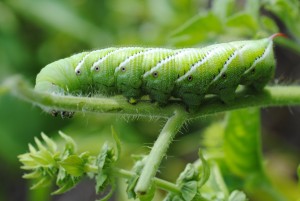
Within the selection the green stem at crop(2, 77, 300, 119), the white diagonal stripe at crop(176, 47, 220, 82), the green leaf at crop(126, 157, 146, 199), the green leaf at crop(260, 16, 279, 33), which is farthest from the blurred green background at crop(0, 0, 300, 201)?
the green leaf at crop(126, 157, 146, 199)

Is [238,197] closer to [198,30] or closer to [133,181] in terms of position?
[133,181]

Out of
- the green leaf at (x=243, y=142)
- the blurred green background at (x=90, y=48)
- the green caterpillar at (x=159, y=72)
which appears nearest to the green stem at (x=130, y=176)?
the green caterpillar at (x=159, y=72)

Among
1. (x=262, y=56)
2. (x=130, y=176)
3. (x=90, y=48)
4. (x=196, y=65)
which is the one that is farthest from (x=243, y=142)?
(x=90, y=48)

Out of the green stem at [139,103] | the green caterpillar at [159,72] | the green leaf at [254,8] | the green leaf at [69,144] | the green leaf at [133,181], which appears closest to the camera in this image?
the green stem at [139,103]

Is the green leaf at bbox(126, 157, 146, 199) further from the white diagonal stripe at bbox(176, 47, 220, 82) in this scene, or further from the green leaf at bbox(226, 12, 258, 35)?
the green leaf at bbox(226, 12, 258, 35)

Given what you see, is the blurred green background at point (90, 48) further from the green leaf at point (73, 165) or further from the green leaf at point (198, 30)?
the green leaf at point (73, 165)

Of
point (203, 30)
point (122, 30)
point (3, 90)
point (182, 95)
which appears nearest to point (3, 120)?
point (122, 30)
